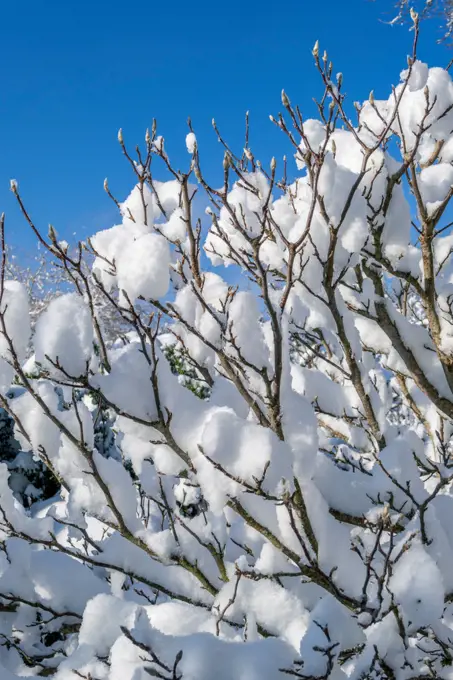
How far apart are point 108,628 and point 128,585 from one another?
120 centimetres

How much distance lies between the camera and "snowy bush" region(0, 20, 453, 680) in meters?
1.31

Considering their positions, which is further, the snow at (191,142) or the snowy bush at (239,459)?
the snow at (191,142)

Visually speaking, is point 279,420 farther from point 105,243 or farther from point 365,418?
point 365,418

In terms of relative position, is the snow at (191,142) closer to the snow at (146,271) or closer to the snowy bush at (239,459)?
the snowy bush at (239,459)

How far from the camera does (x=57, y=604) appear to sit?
1757mm

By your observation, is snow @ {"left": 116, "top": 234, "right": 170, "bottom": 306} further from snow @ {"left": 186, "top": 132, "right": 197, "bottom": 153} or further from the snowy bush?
snow @ {"left": 186, "top": 132, "right": 197, "bottom": 153}

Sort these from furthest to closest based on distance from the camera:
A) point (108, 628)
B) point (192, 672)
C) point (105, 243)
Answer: point (105, 243)
point (108, 628)
point (192, 672)

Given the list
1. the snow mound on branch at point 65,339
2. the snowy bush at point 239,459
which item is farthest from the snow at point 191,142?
the snow mound on branch at point 65,339

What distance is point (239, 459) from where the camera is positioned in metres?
1.34

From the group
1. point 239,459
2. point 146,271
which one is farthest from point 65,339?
point 239,459

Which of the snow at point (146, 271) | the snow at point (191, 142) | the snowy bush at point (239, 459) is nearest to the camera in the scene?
the snowy bush at point (239, 459)

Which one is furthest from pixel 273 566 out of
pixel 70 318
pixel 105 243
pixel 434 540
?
pixel 105 243

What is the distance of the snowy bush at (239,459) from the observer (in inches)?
51.4

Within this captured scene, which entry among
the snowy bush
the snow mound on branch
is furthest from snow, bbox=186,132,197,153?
the snow mound on branch
